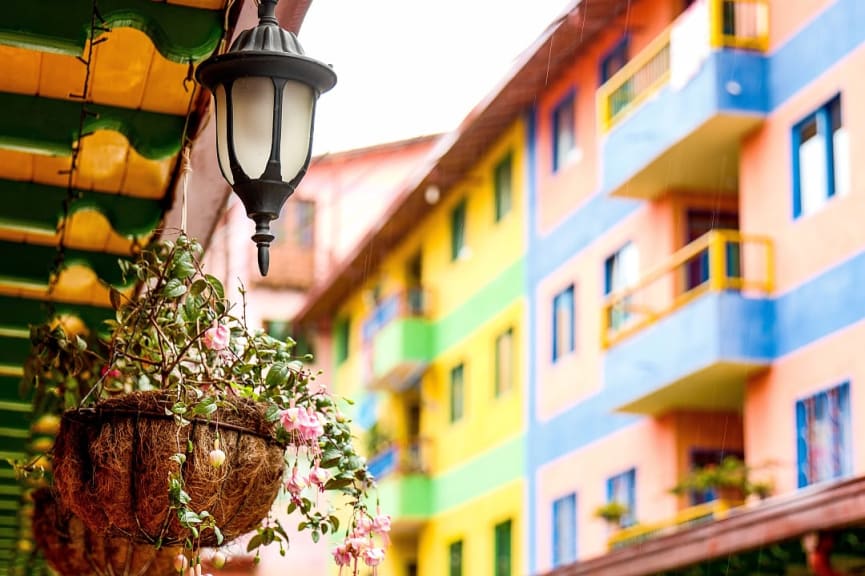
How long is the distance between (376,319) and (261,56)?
1025 inches

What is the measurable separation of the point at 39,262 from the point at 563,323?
15669 mm

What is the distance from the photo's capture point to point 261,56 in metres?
4.38

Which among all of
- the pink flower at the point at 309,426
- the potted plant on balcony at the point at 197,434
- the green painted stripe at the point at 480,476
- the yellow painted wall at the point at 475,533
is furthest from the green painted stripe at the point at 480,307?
the pink flower at the point at 309,426

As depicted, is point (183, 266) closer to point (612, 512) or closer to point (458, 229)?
point (612, 512)

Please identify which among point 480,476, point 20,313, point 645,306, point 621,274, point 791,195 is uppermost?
point 621,274

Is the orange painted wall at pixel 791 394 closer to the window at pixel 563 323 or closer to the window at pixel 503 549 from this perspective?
the window at pixel 563 323

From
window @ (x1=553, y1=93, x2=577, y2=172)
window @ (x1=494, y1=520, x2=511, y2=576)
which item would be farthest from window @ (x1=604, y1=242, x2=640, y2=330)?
window @ (x1=494, y1=520, x2=511, y2=576)

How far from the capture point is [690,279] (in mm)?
20109

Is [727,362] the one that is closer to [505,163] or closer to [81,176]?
[505,163]

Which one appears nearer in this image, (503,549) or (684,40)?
(684,40)

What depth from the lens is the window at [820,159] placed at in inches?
631

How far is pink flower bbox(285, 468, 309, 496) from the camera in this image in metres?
4.73

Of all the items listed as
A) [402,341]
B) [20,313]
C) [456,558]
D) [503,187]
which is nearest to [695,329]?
[503,187]

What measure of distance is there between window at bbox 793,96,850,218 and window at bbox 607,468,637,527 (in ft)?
15.5
